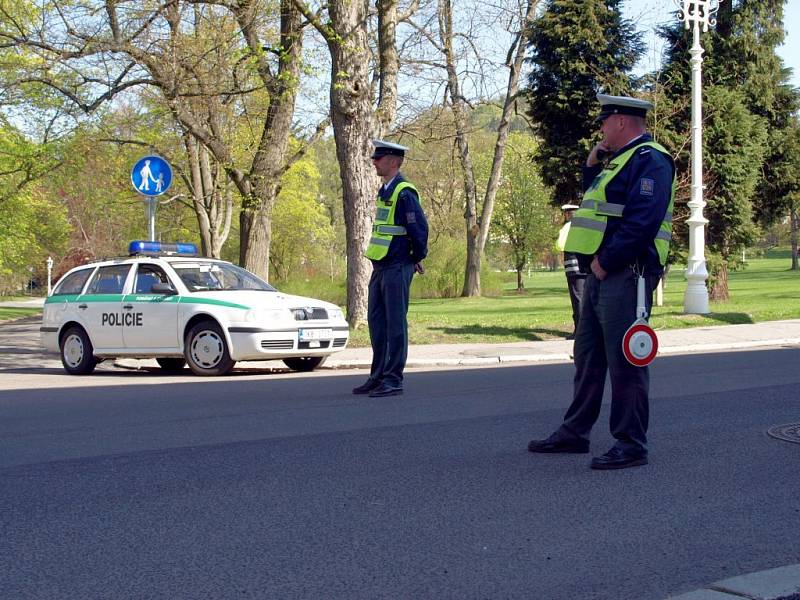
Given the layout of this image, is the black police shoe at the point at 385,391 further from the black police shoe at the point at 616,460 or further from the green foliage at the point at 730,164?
the green foliage at the point at 730,164

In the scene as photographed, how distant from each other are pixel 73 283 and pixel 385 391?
6.64 meters

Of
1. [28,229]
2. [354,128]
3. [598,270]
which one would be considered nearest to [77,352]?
[354,128]

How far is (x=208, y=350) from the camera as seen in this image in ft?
41.1

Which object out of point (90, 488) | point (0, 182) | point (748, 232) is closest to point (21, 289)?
point (0, 182)

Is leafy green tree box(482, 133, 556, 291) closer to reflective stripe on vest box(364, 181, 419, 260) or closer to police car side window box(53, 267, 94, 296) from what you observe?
police car side window box(53, 267, 94, 296)

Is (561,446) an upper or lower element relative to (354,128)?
lower

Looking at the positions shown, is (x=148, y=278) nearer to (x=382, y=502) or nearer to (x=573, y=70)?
(x=382, y=502)

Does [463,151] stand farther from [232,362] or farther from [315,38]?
[232,362]

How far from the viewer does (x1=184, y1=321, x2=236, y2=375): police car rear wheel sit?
40.8 ft

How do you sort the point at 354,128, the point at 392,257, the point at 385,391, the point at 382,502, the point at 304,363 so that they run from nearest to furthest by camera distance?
the point at 382,502 → the point at 385,391 → the point at 392,257 → the point at 304,363 → the point at 354,128

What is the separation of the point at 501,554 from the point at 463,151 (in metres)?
37.6

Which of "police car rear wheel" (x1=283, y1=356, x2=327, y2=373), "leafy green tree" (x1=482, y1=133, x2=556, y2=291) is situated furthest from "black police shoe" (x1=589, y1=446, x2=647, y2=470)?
"leafy green tree" (x1=482, y1=133, x2=556, y2=291)

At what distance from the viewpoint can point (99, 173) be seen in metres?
33.9

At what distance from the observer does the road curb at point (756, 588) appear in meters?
3.69
